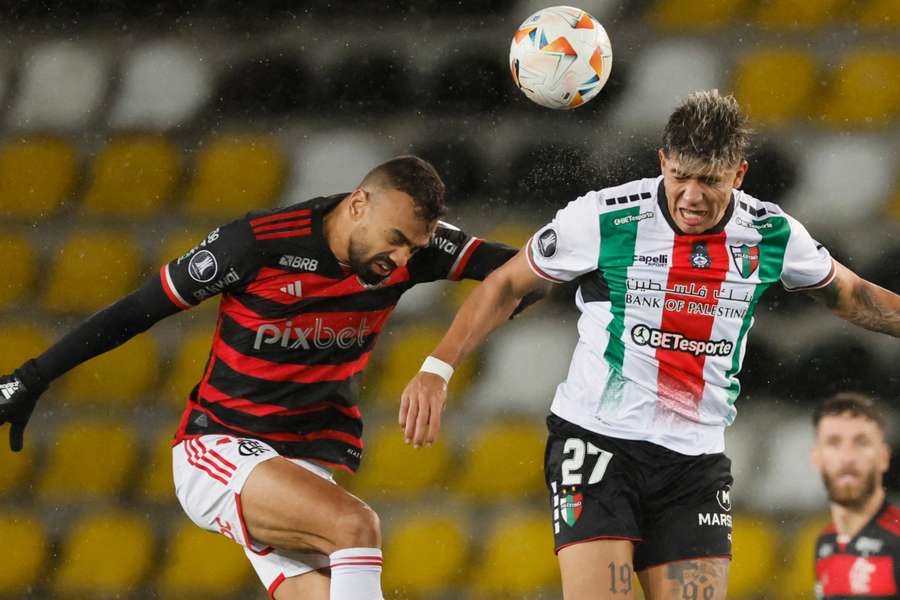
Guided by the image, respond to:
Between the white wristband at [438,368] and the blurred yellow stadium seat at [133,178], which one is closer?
the white wristband at [438,368]

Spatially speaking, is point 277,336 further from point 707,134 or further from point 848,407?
point 848,407

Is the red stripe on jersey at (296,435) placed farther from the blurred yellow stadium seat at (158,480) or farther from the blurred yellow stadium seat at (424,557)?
the blurred yellow stadium seat at (158,480)

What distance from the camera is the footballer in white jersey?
2.78 meters

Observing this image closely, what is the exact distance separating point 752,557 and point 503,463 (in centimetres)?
102

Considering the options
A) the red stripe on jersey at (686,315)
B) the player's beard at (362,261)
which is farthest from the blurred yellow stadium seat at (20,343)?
the red stripe on jersey at (686,315)

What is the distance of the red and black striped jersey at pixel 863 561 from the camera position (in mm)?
4227

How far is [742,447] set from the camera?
477cm

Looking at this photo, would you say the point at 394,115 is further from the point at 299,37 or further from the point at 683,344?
the point at 683,344

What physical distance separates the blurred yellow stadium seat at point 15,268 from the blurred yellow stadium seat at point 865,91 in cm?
335

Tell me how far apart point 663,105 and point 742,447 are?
1.39 meters

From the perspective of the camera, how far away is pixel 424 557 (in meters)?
4.86

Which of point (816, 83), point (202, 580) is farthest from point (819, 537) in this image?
point (202, 580)

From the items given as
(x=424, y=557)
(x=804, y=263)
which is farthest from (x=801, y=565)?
(x=804, y=263)

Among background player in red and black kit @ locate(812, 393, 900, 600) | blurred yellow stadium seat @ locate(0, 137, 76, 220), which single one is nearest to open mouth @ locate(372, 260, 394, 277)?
background player in red and black kit @ locate(812, 393, 900, 600)
